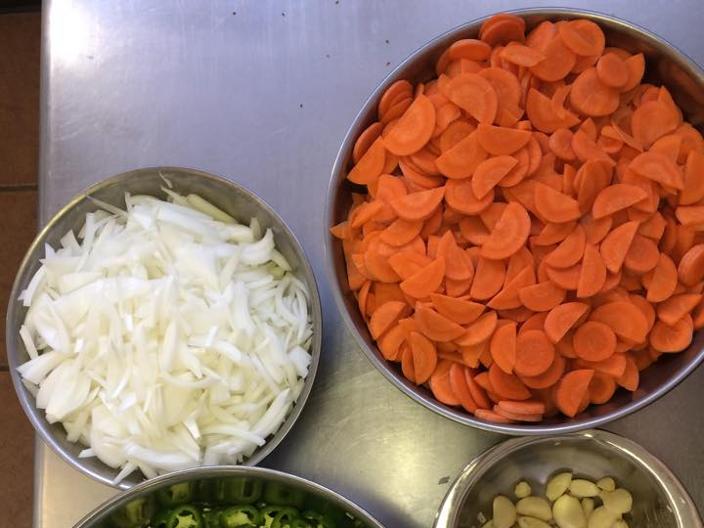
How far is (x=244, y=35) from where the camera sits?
1.35m

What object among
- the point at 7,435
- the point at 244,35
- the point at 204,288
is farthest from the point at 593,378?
the point at 7,435

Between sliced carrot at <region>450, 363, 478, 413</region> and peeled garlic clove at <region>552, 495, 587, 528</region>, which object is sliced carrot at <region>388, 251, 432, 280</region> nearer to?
sliced carrot at <region>450, 363, 478, 413</region>

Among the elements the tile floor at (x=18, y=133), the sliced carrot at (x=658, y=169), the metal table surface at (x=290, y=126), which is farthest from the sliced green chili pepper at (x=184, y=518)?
the tile floor at (x=18, y=133)

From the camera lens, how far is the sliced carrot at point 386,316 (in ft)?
3.39

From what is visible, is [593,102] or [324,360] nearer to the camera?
[593,102]

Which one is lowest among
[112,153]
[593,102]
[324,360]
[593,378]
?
[324,360]

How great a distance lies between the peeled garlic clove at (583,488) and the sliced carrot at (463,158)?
510mm

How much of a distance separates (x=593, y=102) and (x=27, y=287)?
2.83 ft

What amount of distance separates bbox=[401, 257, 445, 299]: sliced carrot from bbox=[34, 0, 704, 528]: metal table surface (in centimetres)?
25

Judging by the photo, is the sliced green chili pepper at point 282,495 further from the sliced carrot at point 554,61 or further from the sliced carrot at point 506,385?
the sliced carrot at point 554,61

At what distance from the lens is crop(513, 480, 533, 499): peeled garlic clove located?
1164 millimetres

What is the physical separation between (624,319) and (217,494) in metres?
0.63

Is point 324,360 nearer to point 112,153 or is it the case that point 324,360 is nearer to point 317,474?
point 317,474

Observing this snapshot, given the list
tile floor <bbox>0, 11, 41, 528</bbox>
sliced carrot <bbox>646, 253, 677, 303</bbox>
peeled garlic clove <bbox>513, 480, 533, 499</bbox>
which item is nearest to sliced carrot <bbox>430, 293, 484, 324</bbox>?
sliced carrot <bbox>646, 253, 677, 303</bbox>
